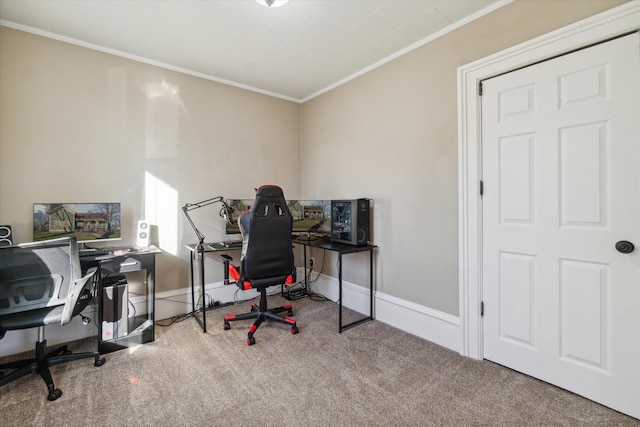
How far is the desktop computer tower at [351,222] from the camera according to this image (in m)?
2.86

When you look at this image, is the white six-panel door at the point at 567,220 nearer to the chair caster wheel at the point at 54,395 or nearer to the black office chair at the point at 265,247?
the black office chair at the point at 265,247

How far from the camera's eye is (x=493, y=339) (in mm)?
2176

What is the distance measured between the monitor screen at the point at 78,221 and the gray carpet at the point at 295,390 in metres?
1.07

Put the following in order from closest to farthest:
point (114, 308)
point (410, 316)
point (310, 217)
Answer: point (114, 308), point (410, 316), point (310, 217)

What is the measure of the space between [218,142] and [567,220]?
329cm

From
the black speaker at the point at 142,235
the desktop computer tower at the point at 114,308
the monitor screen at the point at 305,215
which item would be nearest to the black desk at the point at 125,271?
the desktop computer tower at the point at 114,308

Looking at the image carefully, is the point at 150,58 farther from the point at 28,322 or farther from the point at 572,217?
the point at 572,217

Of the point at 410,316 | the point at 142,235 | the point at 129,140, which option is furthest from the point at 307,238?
the point at 129,140

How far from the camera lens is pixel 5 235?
227 cm

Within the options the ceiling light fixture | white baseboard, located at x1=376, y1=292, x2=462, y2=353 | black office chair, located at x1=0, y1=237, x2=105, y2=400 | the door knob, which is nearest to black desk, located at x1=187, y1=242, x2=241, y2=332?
black office chair, located at x1=0, y1=237, x2=105, y2=400

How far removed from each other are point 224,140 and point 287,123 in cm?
95

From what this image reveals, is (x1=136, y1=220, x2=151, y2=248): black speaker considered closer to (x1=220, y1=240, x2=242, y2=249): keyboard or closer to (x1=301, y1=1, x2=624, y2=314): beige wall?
(x1=220, y1=240, x2=242, y2=249): keyboard

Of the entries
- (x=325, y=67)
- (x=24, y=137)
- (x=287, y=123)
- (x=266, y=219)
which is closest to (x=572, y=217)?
(x=266, y=219)

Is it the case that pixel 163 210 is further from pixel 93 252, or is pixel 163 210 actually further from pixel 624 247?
pixel 624 247
